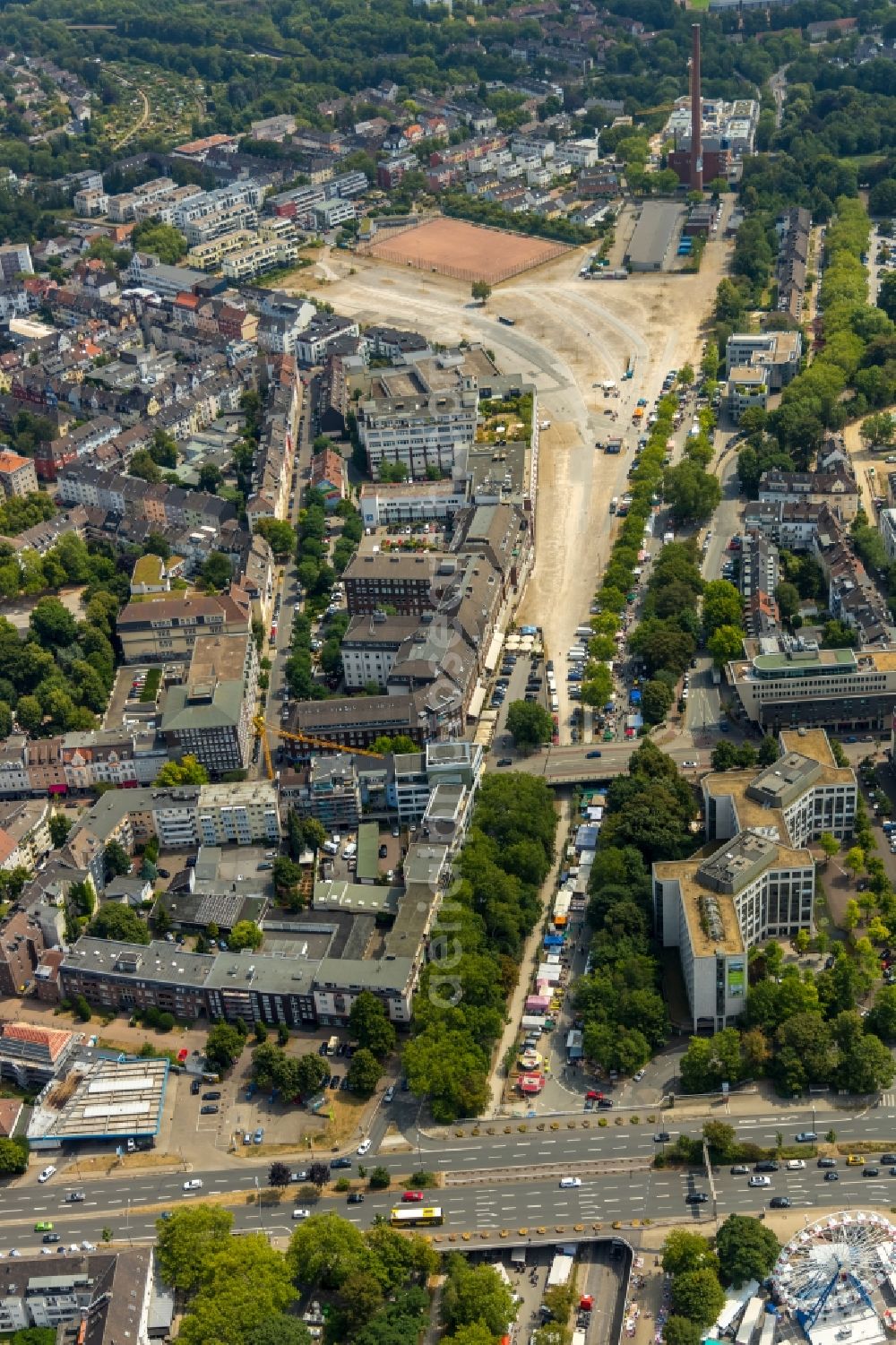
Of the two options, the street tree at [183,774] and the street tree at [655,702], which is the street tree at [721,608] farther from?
the street tree at [183,774]

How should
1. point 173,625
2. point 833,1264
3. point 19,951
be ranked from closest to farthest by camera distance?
1. point 833,1264
2. point 19,951
3. point 173,625

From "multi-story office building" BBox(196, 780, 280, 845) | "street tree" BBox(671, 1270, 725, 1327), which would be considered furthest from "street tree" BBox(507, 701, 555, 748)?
"street tree" BBox(671, 1270, 725, 1327)

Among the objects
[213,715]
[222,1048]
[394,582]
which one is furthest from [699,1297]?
[394,582]

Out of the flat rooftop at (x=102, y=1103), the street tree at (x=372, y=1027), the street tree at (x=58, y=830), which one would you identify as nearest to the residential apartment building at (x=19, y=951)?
the flat rooftop at (x=102, y=1103)

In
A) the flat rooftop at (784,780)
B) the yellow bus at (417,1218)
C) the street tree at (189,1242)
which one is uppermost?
the flat rooftop at (784,780)

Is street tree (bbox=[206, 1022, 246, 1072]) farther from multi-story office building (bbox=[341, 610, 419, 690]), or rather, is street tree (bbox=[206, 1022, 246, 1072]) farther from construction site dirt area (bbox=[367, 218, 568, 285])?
construction site dirt area (bbox=[367, 218, 568, 285])

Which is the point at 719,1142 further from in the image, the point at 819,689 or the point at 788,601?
the point at 788,601

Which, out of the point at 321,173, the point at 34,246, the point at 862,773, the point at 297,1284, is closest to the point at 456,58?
the point at 321,173

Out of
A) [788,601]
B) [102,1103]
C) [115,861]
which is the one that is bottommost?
[102,1103]

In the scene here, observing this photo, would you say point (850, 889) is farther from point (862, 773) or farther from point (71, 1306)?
point (71, 1306)
